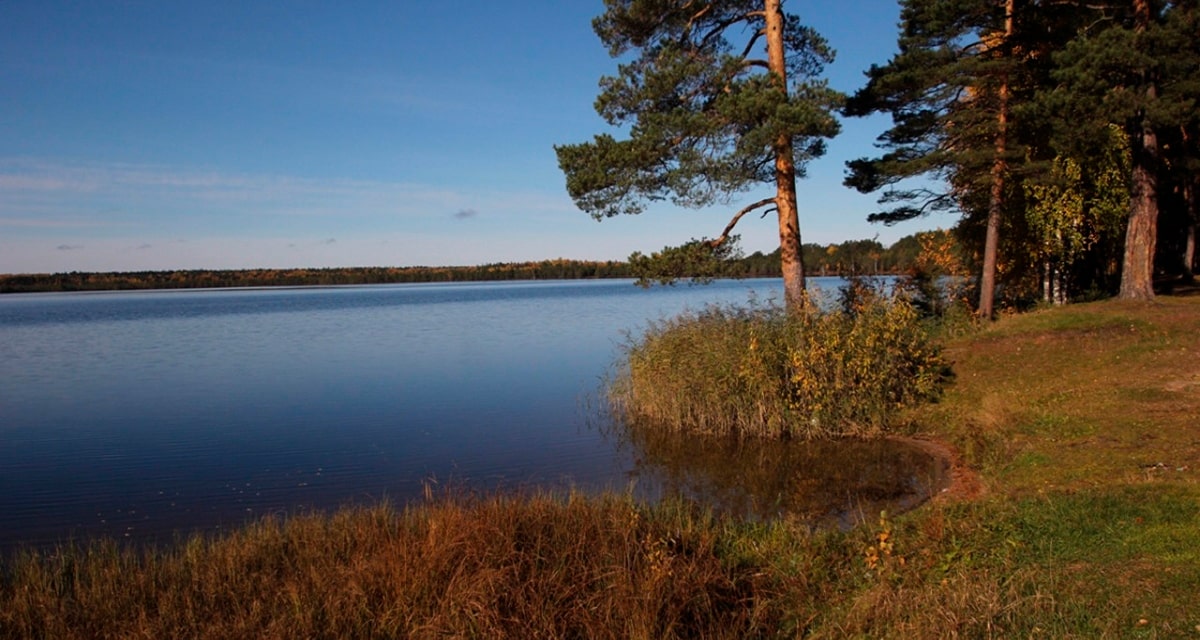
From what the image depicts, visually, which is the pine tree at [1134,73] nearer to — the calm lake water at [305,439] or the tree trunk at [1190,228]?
the tree trunk at [1190,228]

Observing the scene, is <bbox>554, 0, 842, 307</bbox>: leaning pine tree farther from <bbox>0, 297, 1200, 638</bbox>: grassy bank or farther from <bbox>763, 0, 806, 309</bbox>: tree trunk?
<bbox>0, 297, 1200, 638</bbox>: grassy bank

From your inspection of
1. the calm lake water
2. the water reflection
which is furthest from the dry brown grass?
the water reflection

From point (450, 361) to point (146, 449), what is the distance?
1196 cm

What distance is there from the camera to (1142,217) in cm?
2048

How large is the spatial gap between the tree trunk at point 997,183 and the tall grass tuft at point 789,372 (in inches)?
256

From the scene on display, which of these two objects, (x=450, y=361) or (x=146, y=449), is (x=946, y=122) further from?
(x=146, y=449)

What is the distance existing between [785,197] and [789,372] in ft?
14.0

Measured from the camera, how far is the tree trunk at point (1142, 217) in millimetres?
20375

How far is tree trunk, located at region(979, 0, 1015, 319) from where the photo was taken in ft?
65.0

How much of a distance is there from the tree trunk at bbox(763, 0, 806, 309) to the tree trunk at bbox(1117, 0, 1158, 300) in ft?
34.1

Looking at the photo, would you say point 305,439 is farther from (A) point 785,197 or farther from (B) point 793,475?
(A) point 785,197

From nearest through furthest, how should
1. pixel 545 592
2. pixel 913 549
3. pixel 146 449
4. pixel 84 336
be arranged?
pixel 545 592 → pixel 913 549 → pixel 146 449 → pixel 84 336

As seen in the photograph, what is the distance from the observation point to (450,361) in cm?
2497

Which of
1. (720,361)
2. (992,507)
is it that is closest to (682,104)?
(720,361)
